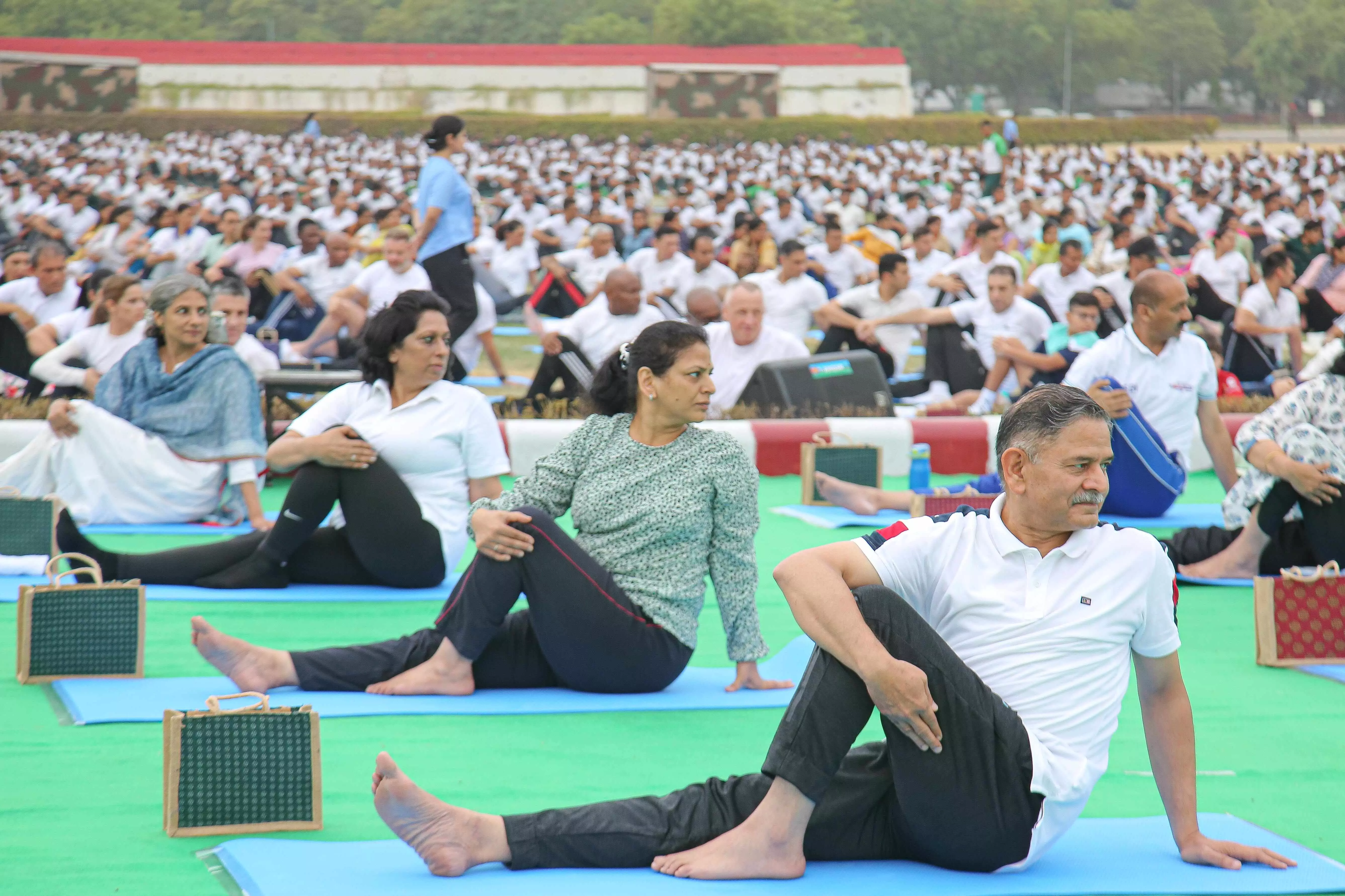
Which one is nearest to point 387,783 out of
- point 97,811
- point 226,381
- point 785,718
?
point 785,718

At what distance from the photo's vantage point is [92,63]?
53.3m

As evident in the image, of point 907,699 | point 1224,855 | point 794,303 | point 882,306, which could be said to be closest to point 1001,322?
point 882,306

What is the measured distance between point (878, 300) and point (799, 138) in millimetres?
37417

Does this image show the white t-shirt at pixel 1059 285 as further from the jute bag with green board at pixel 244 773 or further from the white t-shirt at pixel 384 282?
the jute bag with green board at pixel 244 773

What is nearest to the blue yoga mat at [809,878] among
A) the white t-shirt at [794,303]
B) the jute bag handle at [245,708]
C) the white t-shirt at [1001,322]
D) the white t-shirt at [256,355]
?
the jute bag handle at [245,708]

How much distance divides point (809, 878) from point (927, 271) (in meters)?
12.2

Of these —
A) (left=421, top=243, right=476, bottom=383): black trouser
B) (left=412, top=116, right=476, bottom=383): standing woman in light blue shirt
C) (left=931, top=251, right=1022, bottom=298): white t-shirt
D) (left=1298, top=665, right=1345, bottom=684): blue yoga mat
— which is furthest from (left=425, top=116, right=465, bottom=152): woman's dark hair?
(left=1298, top=665, right=1345, bottom=684): blue yoga mat

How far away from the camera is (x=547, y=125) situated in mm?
52938

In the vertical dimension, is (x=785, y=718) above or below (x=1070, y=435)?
below

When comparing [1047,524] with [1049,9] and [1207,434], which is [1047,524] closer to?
[1207,434]

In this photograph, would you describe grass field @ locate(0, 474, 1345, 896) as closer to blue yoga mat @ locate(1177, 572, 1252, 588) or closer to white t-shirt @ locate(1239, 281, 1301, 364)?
blue yoga mat @ locate(1177, 572, 1252, 588)

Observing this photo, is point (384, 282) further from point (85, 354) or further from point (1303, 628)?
point (1303, 628)

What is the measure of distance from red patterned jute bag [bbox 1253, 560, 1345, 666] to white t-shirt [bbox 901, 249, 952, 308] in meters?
8.86

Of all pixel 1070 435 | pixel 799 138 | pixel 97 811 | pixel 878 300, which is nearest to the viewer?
pixel 1070 435
